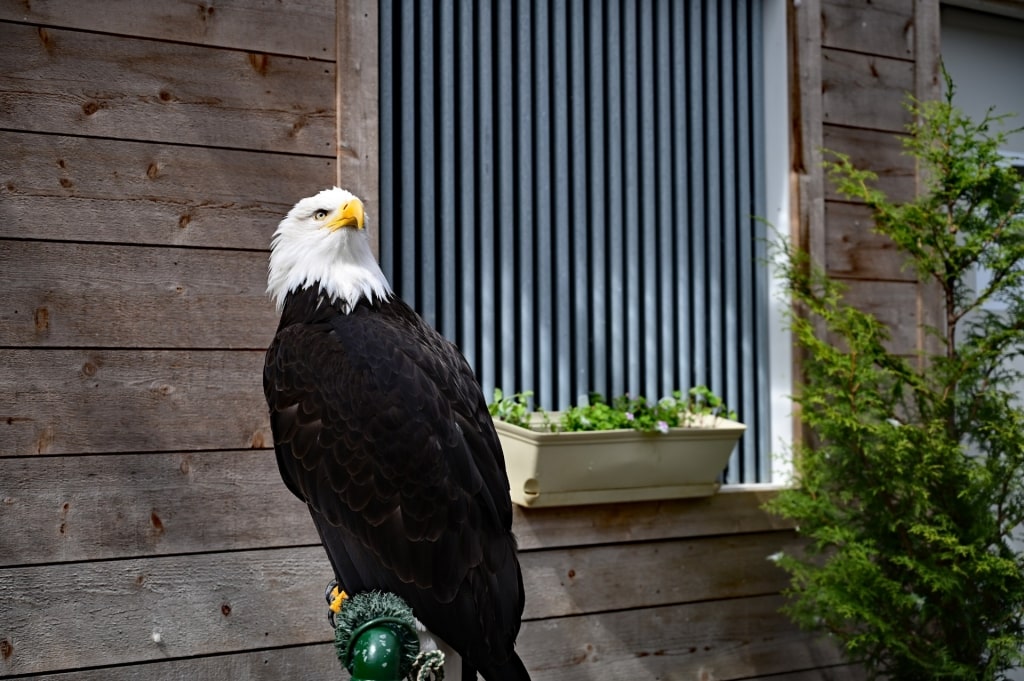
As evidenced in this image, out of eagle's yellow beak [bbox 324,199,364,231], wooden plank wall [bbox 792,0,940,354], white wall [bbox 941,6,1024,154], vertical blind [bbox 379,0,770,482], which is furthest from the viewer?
white wall [bbox 941,6,1024,154]

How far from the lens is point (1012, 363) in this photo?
11.6 ft

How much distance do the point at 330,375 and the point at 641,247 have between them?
1449mm

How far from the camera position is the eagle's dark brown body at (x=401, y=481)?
1586 millimetres

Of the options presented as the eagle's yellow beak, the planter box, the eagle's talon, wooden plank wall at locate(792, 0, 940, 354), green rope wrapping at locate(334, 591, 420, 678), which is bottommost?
the eagle's talon

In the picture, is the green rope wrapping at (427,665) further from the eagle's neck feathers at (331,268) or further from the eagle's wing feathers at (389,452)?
the eagle's neck feathers at (331,268)

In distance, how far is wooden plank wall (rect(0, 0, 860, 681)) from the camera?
2.11m

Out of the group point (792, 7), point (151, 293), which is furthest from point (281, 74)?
point (792, 7)

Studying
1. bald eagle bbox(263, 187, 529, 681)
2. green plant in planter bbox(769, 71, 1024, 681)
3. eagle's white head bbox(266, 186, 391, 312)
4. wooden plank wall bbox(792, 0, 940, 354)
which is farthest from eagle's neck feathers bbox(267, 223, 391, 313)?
wooden plank wall bbox(792, 0, 940, 354)

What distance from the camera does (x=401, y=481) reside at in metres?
1.59

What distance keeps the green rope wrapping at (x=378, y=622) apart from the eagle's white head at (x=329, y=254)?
658 millimetres

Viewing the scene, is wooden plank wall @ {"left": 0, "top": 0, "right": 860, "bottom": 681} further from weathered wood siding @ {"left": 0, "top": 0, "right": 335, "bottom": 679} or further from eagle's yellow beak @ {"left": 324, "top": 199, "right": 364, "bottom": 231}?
eagle's yellow beak @ {"left": 324, "top": 199, "right": 364, "bottom": 231}

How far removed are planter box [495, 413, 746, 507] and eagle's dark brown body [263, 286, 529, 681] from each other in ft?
2.42

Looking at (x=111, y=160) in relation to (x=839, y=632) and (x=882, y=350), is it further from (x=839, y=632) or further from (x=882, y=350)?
(x=839, y=632)

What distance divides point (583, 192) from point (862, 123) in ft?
3.35
